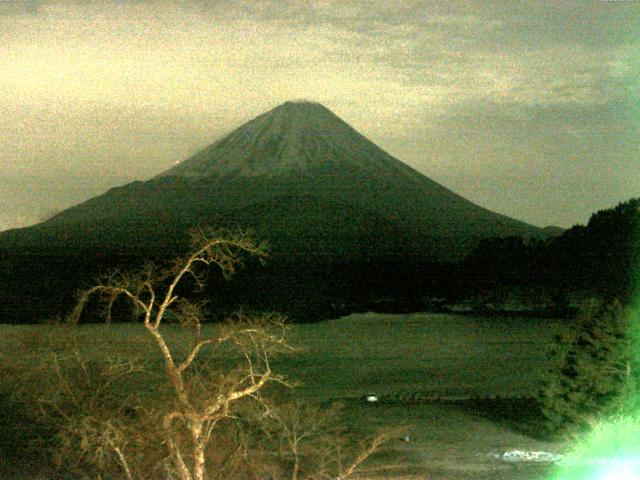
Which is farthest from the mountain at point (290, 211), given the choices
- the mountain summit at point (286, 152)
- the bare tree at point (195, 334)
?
the bare tree at point (195, 334)

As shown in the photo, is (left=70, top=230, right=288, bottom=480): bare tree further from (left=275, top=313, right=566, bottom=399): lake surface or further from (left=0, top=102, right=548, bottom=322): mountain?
(left=0, top=102, right=548, bottom=322): mountain

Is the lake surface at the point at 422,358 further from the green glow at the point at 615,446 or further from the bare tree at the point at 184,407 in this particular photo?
the bare tree at the point at 184,407

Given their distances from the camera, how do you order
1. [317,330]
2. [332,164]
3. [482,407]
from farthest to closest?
[332,164] → [317,330] → [482,407]

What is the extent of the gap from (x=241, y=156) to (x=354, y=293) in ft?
222

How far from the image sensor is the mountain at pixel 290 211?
9744 centimetres

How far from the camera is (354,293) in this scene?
211 feet

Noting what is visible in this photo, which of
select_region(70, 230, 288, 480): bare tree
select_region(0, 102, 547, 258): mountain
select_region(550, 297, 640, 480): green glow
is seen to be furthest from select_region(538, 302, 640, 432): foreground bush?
select_region(0, 102, 547, 258): mountain

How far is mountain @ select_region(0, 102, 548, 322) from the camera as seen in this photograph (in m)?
97.4

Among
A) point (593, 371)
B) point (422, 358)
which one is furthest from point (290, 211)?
point (593, 371)

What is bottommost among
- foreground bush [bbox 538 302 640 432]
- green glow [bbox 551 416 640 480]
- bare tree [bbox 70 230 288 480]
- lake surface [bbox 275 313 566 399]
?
lake surface [bbox 275 313 566 399]

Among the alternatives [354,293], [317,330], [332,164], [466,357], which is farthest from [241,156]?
[466,357]

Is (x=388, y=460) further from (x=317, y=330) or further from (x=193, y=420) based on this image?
(x=317, y=330)

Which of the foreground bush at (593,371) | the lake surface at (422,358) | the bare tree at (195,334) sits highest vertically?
the bare tree at (195,334)

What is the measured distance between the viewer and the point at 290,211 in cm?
11469
